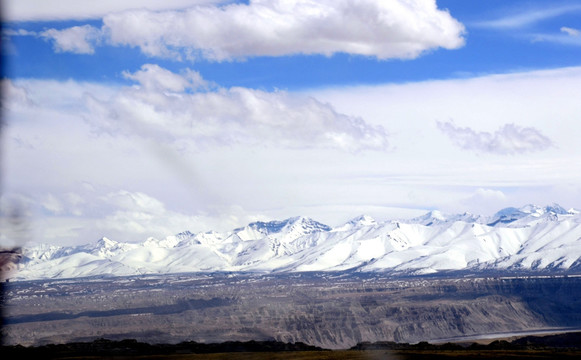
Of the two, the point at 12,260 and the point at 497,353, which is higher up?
the point at 12,260

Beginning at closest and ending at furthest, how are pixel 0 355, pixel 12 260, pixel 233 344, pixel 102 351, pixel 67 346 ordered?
pixel 12 260 → pixel 0 355 → pixel 102 351 → pixel 67 346 → pixel 233 344

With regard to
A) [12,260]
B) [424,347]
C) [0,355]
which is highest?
[12,260]

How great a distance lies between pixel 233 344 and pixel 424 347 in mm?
43503

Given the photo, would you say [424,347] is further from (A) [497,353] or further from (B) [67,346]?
(B) [67,346]

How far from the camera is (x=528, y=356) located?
452 feet

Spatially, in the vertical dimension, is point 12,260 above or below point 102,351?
above

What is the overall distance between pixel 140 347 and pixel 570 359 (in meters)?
85.5

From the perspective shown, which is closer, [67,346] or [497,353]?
[497,353]

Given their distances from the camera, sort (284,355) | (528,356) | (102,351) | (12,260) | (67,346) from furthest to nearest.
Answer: (67,346), (102,351), (284,355), (528,356), (12,260)

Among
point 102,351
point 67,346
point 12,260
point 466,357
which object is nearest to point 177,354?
point 102,351

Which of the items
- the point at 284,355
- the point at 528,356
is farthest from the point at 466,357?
the point at 284,355

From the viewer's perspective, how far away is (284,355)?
5866 inches

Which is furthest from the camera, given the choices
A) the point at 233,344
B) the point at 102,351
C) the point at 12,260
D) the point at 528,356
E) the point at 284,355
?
the point at 233,344

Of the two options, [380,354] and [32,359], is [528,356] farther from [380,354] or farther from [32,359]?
[32,359]
